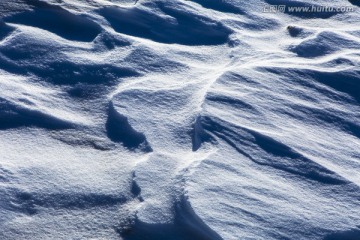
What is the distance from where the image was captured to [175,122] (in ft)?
4.46

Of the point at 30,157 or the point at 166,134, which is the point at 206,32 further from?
the point at 30,157

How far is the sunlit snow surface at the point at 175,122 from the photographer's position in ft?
3.65

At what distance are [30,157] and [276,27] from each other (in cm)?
100

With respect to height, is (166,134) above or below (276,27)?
below

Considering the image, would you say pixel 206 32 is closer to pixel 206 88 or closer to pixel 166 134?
pixel 206 88

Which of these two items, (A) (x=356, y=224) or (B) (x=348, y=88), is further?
(B) (x=348, y=88)

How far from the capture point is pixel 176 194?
3.75 feet

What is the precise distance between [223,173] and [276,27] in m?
0.83

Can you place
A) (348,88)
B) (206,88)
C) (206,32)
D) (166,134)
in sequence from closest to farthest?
(166,134) < (206,88) < (348,88) < (206,32)

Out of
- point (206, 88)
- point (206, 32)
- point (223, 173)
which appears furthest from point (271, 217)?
point (206, 32)

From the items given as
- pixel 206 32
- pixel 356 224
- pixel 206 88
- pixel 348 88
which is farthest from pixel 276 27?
pixel 356 224

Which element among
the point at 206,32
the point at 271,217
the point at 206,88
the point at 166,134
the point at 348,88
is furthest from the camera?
the point at 206,32

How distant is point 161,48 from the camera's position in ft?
5.41

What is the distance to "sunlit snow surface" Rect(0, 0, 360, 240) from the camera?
1111 mm
